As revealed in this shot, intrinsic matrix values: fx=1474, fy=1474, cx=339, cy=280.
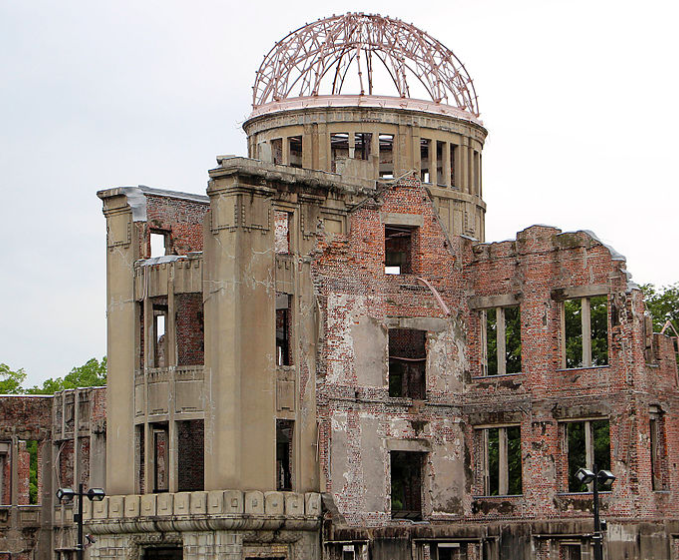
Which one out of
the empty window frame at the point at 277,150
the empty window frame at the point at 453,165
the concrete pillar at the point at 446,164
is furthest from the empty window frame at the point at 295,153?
the empty window frame at the point at 453,165

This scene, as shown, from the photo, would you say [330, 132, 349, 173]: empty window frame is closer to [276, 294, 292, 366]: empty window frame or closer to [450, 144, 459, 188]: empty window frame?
[450, 144, 459, 188]: empty window frame

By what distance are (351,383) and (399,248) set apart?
559cm

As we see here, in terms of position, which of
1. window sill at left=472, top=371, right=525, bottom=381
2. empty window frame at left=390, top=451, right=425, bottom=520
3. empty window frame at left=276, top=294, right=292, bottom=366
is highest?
empty window frame at left=276, top=294, right=292, bottom=366

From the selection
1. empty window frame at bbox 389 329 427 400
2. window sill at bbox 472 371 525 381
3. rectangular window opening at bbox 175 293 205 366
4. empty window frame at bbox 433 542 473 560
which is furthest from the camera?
empty window frame at bbox 389 329 427 400

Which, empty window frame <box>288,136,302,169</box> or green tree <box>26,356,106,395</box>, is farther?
green tree <box>26,356,106,395</box>

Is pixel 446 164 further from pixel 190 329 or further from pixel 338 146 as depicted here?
pixel 190 329

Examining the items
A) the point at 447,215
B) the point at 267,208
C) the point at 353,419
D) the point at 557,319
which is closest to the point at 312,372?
the point at 353,419

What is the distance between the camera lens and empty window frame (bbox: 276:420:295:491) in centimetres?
3765

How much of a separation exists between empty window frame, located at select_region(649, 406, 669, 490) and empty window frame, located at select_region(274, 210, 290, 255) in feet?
34.5

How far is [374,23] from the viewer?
45.8 meters

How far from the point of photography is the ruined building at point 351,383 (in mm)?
36281

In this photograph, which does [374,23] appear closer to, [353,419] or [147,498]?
[353,419]

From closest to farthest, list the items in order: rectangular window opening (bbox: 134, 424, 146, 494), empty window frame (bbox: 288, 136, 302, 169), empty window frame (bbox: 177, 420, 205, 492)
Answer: rectangular window opening (bbox: 134, 424, 146, 494) < empty window frame (bbox: 177, 420, 205, 492) < empty window frame (bbox: 288, 136, 302, 169)

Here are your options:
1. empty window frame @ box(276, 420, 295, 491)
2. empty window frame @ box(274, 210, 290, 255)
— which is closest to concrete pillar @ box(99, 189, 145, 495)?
empty window frame @ box(274, 210, 290, 255)
